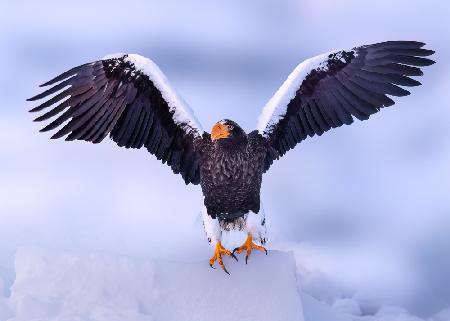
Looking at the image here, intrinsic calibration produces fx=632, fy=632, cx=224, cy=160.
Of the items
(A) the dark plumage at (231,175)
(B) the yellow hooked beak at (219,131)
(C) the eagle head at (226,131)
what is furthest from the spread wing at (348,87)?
(B) the yellow hooked beak at (219,131)

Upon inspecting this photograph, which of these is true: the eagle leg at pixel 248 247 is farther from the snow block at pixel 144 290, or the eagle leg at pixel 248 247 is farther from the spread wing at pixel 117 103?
the spread wing at pixel 117 103

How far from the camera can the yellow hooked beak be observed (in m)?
6.55

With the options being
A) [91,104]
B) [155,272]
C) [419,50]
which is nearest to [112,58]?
[91,104]

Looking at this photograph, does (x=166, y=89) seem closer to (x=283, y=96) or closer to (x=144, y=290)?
(x=283, y=96)

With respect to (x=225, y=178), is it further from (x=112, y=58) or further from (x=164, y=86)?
(x=112, y=58)

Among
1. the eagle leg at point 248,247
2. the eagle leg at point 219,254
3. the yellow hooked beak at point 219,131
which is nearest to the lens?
the yellow hooked beak at point 219,131

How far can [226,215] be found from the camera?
6973 millimetres

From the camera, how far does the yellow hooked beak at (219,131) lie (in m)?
6.55

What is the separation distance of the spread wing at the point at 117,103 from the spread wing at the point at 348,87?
1269 mm

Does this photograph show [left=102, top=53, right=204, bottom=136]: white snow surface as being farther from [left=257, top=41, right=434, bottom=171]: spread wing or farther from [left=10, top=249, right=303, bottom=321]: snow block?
[left=10, top=249, right=303, bottom=321]: snow block

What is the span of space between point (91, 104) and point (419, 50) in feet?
13.1

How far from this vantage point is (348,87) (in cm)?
775

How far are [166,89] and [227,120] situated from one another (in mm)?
972

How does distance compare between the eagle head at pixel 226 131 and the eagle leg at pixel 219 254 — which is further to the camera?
the eagle leg at pixel 219 254
